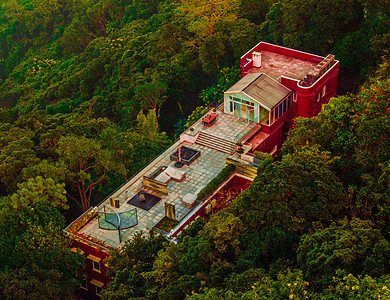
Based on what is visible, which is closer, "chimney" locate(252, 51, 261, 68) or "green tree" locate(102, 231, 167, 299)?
"green tree" locate(102, 231, 167, 299)

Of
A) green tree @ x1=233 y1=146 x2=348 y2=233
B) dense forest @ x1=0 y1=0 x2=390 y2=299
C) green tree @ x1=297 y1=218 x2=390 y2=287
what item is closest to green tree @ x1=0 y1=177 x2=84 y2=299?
dense forest @ x1=0 y1=0 x2=390 y2=299

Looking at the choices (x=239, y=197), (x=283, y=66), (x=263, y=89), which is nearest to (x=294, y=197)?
(x=239, y=197)

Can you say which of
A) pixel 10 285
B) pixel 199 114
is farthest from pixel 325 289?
pixel 199 114

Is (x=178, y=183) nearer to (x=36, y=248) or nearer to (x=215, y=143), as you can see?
(x=215, y=143)

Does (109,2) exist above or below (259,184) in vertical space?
below

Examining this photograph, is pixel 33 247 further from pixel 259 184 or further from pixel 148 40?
pixel 148 40

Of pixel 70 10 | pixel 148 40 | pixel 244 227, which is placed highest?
pixel 244 227

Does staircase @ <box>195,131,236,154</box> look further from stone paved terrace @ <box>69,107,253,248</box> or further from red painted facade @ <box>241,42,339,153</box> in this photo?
red painted facade @ <box>241,42,339,153</box>

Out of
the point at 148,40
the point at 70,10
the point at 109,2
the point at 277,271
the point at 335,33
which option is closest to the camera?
the point at 277,271
